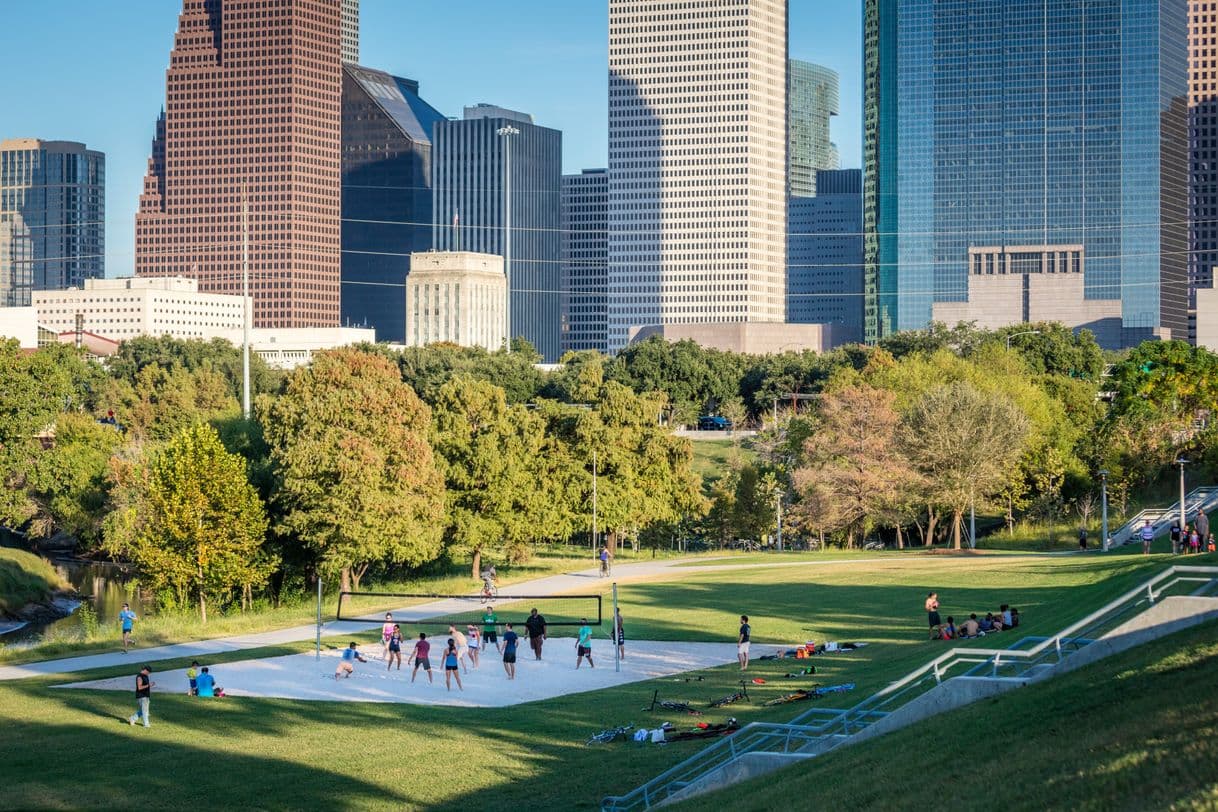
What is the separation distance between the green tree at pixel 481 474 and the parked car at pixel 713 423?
92.3 meters

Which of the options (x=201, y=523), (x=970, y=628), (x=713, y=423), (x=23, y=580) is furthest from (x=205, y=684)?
(x=713, y=423)

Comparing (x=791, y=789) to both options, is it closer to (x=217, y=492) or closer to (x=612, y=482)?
(x=217, y=492)

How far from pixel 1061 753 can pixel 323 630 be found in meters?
43.3

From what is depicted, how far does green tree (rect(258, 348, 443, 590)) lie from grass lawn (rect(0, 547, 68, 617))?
16.2m

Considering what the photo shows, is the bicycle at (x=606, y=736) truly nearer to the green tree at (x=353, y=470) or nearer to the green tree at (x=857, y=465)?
the green tree at (x=353, y=470)

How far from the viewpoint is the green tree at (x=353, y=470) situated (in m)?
78.9

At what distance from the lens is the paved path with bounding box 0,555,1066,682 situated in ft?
177

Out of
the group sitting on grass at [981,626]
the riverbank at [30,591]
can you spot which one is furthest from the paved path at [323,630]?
the riverbank at [30,591]

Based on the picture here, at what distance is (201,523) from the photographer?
7625 centimetres

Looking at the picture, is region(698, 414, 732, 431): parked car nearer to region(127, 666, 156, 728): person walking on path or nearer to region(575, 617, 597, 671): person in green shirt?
region(575, 617, 597, 671): person in green shirt

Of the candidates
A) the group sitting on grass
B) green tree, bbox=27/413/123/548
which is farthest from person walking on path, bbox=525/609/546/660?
green tree, bbox=27/413/123/548

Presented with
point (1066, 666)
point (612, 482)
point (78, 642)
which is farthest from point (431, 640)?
point (612, 482)

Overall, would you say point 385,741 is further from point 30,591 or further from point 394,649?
point 30,591

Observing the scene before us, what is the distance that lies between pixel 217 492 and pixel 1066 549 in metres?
46.5
